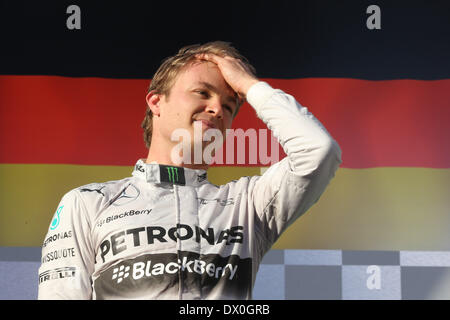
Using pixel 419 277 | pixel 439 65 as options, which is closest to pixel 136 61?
pixel 439 65

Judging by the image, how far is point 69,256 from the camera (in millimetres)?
1620

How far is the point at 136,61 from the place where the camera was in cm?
240

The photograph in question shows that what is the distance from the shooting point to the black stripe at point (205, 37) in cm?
238

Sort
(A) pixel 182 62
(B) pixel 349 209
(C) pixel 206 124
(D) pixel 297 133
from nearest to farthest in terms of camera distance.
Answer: (D) pixel 297 133 → (C) pixel 206 124 → (A) pixel 182 62 → (B) pixel 349 209

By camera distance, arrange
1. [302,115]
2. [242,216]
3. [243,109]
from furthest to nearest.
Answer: [243,109], [242,216], [302,115]

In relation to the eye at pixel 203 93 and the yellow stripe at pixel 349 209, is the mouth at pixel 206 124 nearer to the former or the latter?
the eye at pixel 203 93

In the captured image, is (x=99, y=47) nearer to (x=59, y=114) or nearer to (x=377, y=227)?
(x=59, y=114)

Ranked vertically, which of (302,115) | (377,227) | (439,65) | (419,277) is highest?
(439,65)

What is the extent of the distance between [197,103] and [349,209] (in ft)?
2.71

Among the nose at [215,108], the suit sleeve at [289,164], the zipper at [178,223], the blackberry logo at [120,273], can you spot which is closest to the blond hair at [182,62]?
the nose at [215,108]

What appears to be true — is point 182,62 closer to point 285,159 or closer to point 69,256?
point 285,159

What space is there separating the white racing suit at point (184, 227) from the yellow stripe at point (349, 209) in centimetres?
65

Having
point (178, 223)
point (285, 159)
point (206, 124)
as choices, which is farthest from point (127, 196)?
point (285, 159)

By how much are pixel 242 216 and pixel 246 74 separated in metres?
0.38
